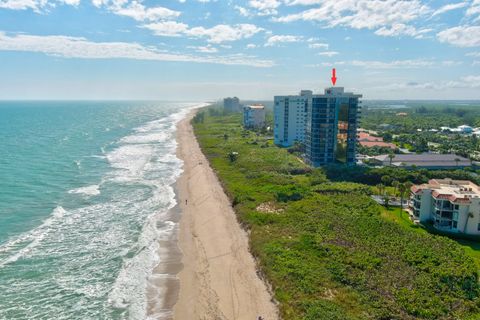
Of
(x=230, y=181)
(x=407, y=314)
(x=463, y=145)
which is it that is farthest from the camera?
(x=463, y=145)

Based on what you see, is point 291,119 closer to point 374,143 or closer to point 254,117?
point 374,143

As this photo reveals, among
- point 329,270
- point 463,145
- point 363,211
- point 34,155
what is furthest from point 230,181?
point 463,145

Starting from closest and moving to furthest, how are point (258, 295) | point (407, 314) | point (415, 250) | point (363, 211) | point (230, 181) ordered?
point (407, 314) → point (258, 295) → point (415, 250) → point (363, 211) → point (230, 181)

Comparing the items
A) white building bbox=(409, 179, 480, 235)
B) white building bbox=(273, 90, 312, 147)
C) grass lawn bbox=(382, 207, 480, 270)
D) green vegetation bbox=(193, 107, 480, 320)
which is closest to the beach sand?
green vegetation bbox=(193, 107, 480, 320)

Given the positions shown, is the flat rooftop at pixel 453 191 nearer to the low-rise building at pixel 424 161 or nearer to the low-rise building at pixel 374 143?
the low-rise building at pixel 424 161

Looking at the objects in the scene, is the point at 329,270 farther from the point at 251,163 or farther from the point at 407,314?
the point at 251,163

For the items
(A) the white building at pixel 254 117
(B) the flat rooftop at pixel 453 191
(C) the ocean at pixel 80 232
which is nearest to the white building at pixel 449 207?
(B) the flat rooftop at pixel 453 191

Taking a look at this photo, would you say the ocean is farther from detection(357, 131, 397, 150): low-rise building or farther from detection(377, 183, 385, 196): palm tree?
detection(357, 131, 397, 150): low-rise building
